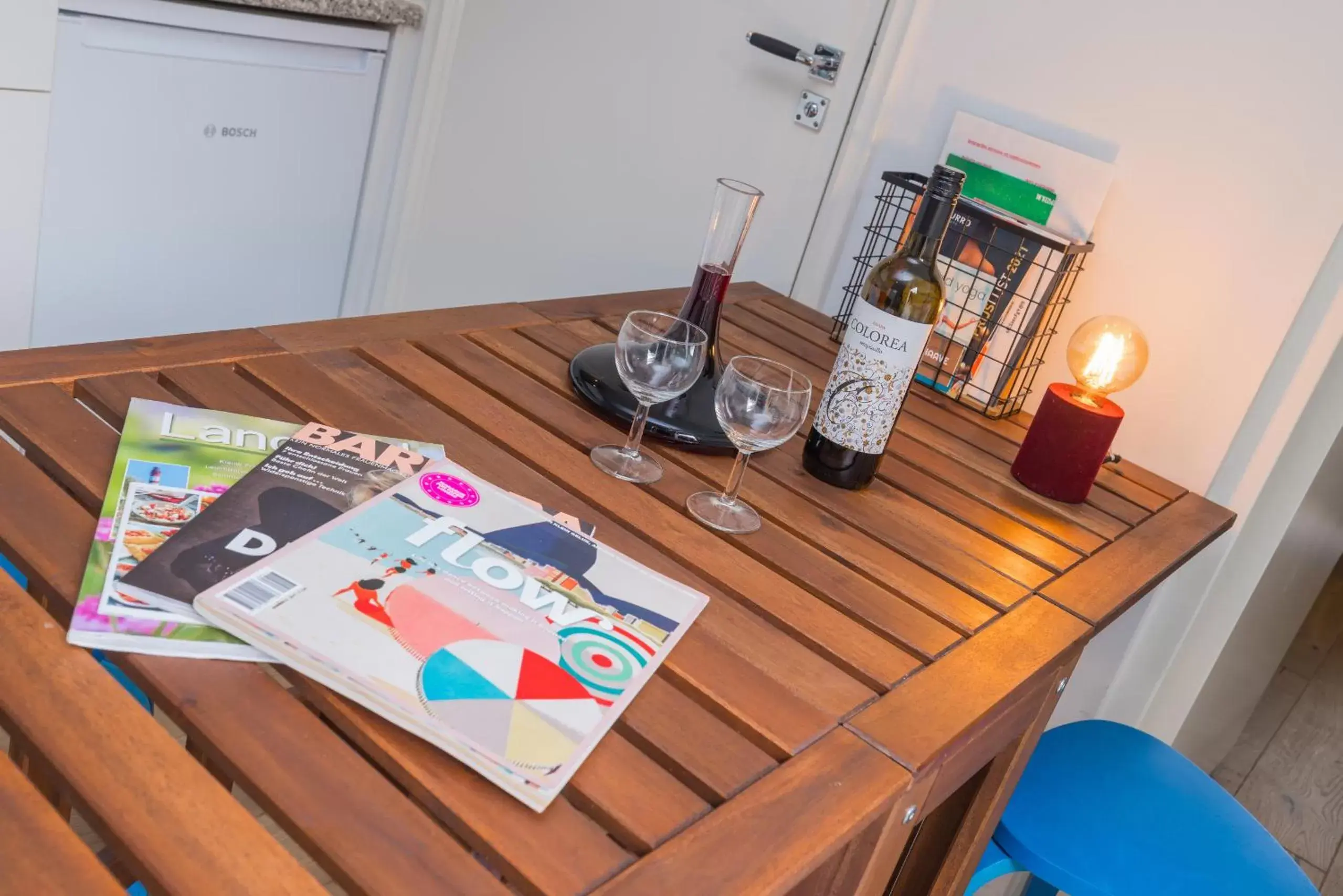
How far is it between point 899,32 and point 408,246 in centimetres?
109

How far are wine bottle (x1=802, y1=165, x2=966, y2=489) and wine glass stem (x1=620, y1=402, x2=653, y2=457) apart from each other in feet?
0.61

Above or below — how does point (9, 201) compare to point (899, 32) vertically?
below

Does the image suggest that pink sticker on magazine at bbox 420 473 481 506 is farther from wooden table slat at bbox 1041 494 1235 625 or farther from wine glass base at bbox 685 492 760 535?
wooden table slat at bbox 1041 494 1235 625

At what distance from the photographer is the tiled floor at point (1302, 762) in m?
2.21

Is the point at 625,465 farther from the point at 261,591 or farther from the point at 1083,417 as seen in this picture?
the point at 1083,417

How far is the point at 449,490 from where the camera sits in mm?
849

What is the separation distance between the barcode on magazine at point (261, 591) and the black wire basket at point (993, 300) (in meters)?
0.90

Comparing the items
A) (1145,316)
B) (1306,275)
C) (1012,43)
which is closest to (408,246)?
(1012,43)

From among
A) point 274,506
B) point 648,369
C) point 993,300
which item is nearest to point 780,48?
point 993,300

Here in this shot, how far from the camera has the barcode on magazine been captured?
25.9 inches

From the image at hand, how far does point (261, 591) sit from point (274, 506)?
0.10 m

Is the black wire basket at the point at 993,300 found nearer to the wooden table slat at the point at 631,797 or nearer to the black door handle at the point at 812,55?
the black door handle at the point at 812,55

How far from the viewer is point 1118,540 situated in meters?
1.20

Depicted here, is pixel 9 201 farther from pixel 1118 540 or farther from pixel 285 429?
pixel 1118 540
